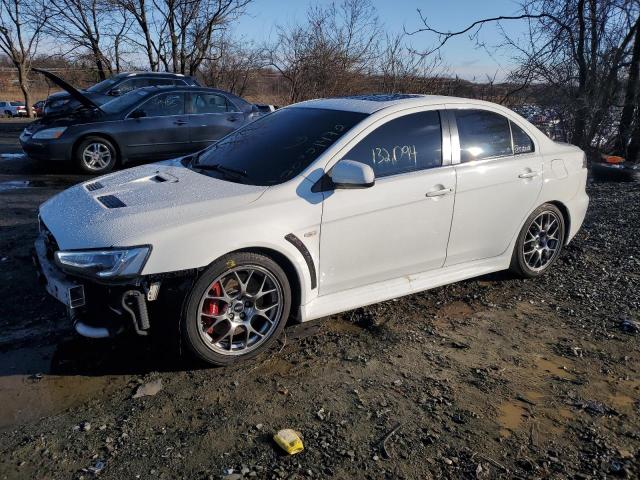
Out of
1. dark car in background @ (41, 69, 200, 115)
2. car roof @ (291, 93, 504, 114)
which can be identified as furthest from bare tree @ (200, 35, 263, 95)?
car roof @ (291, 93, 504, 114)

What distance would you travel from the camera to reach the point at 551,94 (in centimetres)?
1202

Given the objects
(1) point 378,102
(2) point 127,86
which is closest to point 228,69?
(2) point 127,86

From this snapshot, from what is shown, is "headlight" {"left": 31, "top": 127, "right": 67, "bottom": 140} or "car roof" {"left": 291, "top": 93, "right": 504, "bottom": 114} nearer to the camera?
"car roof" {"left": 291, "top": 93, "right": 504, "bottom": 114}

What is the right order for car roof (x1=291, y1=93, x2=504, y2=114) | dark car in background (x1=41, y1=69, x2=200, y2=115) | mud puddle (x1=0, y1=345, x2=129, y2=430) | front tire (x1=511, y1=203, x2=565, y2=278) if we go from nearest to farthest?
mud puddle (x1=0, y1=345, x2=129, y2=430) < car roof (x1=291, y1=93, x2=504, y2=114) < front tire (x1=511, y1=203, x2=565, y2=278) < dark car in background (x1=41, y1=69, x2=200, y2=115)

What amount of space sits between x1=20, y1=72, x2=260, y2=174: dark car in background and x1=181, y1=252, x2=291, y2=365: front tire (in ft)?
22.2

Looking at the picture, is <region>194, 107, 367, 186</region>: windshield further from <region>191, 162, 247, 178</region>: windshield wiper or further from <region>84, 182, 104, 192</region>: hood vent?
<region>84, 182, 104, 192</region>: hood vent

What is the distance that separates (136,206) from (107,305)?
0.64m

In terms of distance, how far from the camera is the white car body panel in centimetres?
311

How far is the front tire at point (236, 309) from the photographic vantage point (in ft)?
10.3

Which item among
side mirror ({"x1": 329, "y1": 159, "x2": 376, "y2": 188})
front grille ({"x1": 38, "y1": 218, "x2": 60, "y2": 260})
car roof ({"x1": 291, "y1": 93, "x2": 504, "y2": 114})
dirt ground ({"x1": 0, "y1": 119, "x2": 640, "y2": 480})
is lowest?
dirt ground ({"x1": 0, "y1": 119, "x2": 640, "y2": 480})

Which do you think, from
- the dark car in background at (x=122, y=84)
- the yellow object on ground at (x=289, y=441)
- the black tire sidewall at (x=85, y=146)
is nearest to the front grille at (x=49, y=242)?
the yellow object on ground at (x=289, y=441)

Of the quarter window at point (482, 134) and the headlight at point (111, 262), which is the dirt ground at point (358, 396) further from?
the quarter window at point (482, 134)

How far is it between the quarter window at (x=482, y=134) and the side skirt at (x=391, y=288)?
890 millimetres

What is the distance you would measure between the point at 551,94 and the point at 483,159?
904 cm
